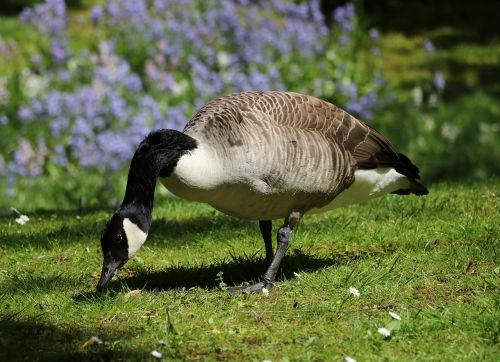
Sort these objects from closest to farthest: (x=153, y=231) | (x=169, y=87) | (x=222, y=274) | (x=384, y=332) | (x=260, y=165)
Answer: (x=384, y=332) → (x=260, y=165) → (x=222, y=274) → (x=153, y=231) → (x=169, y=87)

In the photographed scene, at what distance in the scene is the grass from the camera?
162 inches

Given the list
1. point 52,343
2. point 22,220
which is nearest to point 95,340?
point 52,343

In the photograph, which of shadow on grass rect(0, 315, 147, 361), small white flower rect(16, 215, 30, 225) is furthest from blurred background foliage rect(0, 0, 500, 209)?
shadow on grass rect(0, 315, 147, 361)

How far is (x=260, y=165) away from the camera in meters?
4.66

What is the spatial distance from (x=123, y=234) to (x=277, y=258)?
3.11 feet

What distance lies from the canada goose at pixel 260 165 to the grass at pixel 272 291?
0.29 metres

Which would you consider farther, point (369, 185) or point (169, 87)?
point (169, 87)

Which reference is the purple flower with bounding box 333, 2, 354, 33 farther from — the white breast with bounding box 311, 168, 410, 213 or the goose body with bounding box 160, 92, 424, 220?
the goose body with bounding box 160, 92, 424, 220

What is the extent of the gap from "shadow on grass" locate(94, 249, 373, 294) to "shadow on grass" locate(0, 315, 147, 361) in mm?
741

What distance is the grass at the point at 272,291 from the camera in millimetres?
4121

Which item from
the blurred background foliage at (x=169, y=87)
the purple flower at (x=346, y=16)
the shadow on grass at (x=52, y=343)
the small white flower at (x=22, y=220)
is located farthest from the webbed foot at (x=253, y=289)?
the purple flower at (x=346, y=16)

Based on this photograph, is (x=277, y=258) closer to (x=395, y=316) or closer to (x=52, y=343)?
(x=395, y=316)

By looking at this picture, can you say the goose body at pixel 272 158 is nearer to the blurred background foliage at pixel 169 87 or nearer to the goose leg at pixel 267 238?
the goose leg at pixel 267 238

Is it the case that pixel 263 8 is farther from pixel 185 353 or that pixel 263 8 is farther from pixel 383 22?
pixel 185 353
